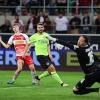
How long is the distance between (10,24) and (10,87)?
10995 millimetres

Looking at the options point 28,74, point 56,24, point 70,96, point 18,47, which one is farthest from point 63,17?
point 70,96

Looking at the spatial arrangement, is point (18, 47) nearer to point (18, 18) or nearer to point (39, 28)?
point (39, 28)

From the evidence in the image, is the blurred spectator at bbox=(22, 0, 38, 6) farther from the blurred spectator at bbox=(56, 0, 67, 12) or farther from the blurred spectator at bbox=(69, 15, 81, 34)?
the blurred spectator at bbox=(69, 15, 81, 34)

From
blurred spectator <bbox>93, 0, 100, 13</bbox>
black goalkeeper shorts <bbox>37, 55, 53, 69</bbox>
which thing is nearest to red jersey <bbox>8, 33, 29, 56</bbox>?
black goalkeeper shorts <bbox>37, 55, 53, 69</bbox>

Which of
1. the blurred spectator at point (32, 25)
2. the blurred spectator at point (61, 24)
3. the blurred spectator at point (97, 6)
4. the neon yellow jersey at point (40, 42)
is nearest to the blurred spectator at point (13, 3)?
the blurred spectator at point (32, 25)

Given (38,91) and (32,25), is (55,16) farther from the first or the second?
(38,91)

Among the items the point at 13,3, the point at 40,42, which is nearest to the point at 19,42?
the point at 40,42

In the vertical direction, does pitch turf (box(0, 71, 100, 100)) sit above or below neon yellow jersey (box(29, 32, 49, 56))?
below

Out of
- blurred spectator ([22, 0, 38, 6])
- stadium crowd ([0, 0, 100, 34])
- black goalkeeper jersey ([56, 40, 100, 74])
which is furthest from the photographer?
blurred spectator ([22, 0, 38, 6])

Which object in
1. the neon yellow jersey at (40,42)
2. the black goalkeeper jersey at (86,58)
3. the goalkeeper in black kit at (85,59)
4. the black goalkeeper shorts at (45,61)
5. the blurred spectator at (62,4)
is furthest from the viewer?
the blurred spectator at (62,4)

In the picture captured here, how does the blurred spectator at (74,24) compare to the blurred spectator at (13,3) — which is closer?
the blurred spectator at (74,24)

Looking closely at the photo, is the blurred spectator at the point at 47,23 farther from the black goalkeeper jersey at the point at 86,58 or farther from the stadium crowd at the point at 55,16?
the black goalkeeper jersey at the point at 86,58

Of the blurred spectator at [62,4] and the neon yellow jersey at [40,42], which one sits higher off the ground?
the blurred spectator at [62,4]

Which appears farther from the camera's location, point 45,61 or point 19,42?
point 19,42
